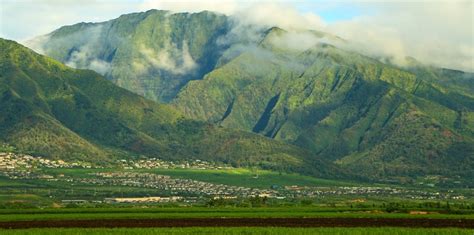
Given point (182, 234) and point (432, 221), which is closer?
point (182, 234)

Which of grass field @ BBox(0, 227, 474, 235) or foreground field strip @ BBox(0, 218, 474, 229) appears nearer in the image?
grass field @ BBox(0, 227, 474, 235)

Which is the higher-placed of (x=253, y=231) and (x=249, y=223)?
(x=249, y=223)

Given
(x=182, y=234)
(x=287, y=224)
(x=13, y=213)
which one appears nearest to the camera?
(x=182, y=234)

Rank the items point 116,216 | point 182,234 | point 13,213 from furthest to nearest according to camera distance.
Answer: point 13,213 → point 116,216 → point 182,234

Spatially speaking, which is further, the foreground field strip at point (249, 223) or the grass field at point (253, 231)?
the foreground field strip at point (249, 223)

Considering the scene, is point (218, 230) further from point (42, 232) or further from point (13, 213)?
point (13, 213)

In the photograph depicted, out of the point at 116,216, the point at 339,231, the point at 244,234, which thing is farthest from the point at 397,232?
the point at 116,216

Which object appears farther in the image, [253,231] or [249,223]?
[249,223]
